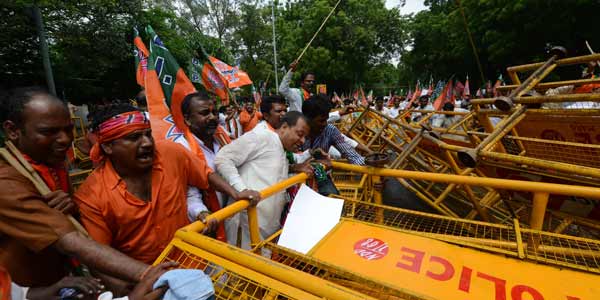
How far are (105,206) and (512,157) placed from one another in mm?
2388

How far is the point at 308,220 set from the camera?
1.97 metres

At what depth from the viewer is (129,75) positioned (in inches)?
789

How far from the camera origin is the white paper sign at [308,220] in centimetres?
183

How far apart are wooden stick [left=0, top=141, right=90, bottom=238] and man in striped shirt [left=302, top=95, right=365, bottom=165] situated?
2.16 m

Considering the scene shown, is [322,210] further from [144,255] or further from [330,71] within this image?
[330,71]

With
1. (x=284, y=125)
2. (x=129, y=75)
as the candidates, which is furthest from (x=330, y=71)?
(x=284, y=125)

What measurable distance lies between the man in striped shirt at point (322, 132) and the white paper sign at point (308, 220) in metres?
1.03

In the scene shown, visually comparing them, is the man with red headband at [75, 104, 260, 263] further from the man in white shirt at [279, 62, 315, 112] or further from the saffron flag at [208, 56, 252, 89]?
the saffron flag at [208, 56, 252, 89]

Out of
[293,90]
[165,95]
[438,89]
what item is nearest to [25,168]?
[165,95]

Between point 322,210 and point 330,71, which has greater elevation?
point 330,71

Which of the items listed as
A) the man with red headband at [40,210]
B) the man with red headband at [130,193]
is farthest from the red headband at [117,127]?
the man with red headband at [40,210]

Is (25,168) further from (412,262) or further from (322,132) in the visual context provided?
(322,132)

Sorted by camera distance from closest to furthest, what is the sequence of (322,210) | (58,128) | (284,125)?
(58,128)
(322,210)
(284,125)

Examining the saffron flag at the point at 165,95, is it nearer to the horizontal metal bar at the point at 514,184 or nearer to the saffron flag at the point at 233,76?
the horizontal metal bar at the point at 514,184
